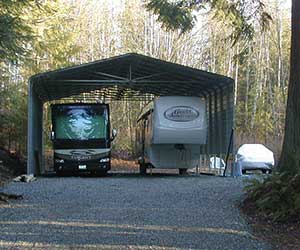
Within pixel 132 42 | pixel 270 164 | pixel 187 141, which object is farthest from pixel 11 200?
pixel 132 42

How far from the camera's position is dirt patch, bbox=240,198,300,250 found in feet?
29.5

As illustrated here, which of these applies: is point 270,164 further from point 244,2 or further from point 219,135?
point 244,2

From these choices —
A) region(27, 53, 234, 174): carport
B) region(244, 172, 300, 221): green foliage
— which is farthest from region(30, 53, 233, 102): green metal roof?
region(244, 172, 300, 221): green foliage

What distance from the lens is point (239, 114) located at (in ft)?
172

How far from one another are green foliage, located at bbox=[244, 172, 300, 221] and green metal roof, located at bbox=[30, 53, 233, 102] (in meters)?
13.0

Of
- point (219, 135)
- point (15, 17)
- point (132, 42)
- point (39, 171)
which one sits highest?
point (132, 42)

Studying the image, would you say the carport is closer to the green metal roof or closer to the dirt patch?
the green metal roof

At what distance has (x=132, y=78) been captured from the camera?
93.4ft

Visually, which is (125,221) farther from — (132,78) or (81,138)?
(132,78)

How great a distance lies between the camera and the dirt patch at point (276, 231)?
8993 millimetres

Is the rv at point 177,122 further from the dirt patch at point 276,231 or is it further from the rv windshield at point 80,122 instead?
the dirt patch at point 276,231

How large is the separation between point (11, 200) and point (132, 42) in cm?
3292

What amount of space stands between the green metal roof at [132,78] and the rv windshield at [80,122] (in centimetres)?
157

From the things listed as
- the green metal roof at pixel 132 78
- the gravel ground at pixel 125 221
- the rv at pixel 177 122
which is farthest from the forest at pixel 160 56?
the gravel ground at pixel 125 221
